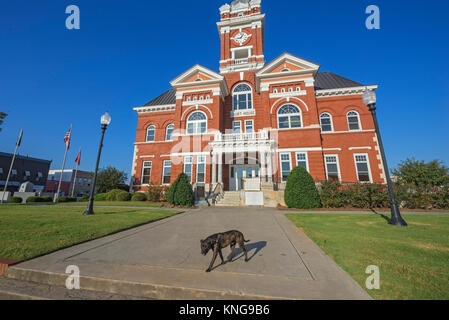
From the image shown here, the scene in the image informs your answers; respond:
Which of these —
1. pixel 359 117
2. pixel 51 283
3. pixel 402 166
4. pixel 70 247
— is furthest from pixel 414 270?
pixel 359 117

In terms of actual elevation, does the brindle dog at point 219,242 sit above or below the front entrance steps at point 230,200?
below

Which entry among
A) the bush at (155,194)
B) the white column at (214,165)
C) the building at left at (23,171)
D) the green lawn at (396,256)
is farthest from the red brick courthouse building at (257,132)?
the building at left at (23,171)

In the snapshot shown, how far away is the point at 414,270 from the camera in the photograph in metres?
2.93

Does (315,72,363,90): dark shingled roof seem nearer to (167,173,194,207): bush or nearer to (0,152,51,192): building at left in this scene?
(167,173,194,207): bush

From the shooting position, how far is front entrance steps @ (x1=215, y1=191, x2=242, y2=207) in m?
15.0

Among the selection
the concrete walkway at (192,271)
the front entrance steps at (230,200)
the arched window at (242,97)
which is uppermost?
the arched window at (242,97)

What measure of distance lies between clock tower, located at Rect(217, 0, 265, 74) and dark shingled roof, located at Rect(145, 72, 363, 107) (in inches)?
305

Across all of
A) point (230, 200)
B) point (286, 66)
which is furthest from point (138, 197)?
point (286, 66)

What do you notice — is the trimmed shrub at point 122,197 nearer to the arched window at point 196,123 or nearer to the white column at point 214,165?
the white column at point 214,165

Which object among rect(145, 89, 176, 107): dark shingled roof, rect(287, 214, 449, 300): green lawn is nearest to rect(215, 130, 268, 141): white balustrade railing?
rect(145, 89, 176, 107): dark shingled roof

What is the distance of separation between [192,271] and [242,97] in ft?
70.5

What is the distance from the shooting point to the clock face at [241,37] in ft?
81.4
